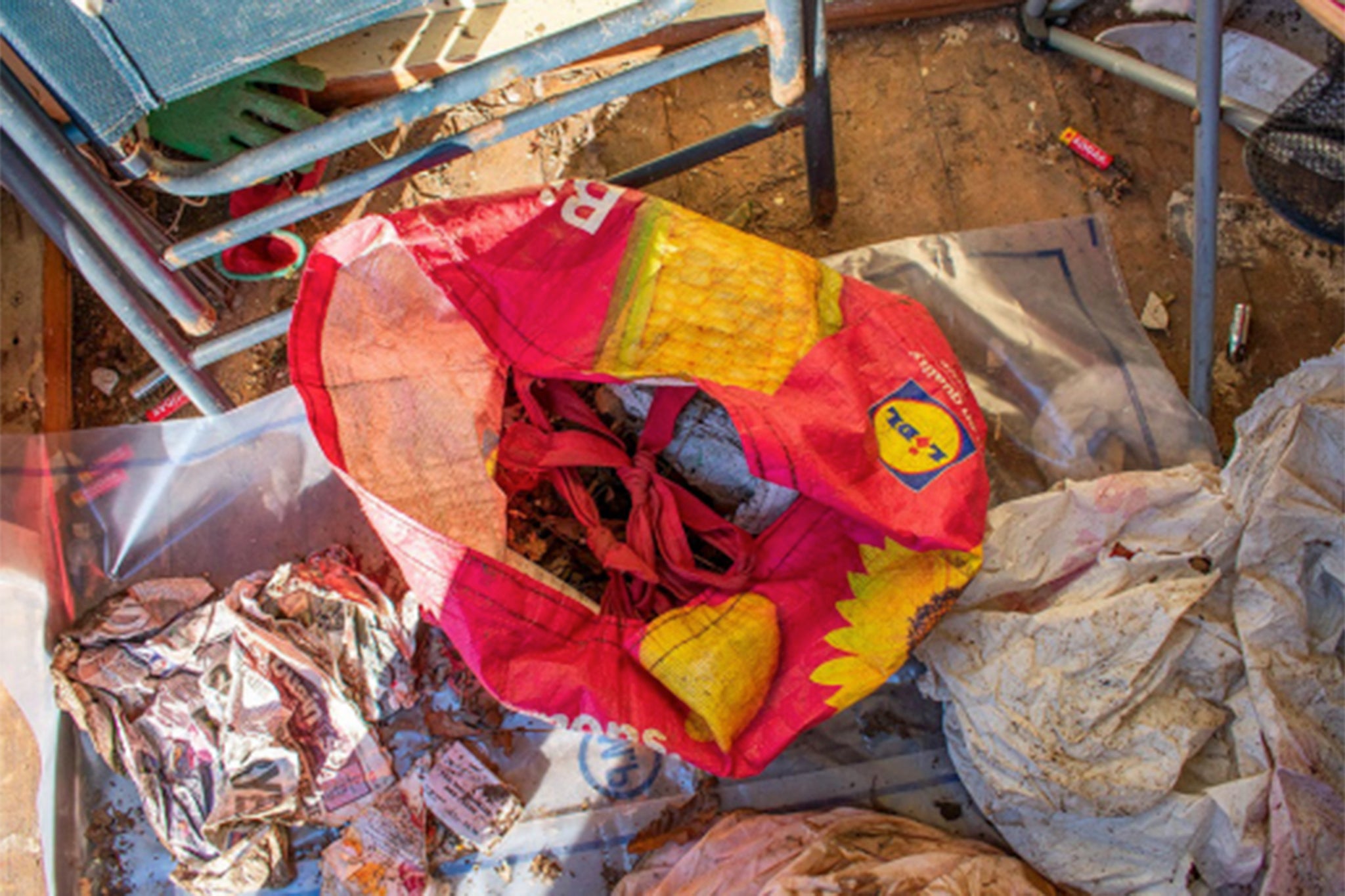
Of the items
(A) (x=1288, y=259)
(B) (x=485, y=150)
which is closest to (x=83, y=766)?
(B) (x=485, y=150)

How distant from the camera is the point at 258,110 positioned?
65.1 inches

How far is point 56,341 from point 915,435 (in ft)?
5.02

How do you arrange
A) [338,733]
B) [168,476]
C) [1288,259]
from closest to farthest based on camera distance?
[338,733] → [168,476] → [1288,259]

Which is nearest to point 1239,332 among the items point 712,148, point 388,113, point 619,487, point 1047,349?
point 1047,349

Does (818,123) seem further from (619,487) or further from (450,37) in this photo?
(450,37)

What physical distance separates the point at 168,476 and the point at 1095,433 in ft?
5.09

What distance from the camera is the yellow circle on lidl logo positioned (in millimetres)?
→ 1396

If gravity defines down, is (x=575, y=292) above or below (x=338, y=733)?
above

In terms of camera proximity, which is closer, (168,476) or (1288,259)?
(168,476)

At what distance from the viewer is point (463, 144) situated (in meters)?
1.44

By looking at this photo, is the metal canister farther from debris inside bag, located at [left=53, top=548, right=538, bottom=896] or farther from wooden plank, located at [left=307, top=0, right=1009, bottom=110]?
debris inside bag, located at [left=53, top=548, right=538, bottom=896]

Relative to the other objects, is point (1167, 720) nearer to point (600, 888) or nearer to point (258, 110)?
point (600, 888)

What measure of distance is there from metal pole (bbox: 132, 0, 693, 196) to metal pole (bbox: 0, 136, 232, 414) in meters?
0.16

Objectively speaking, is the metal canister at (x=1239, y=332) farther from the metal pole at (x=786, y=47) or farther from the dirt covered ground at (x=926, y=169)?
the metal pole at (x=786, y=47)
